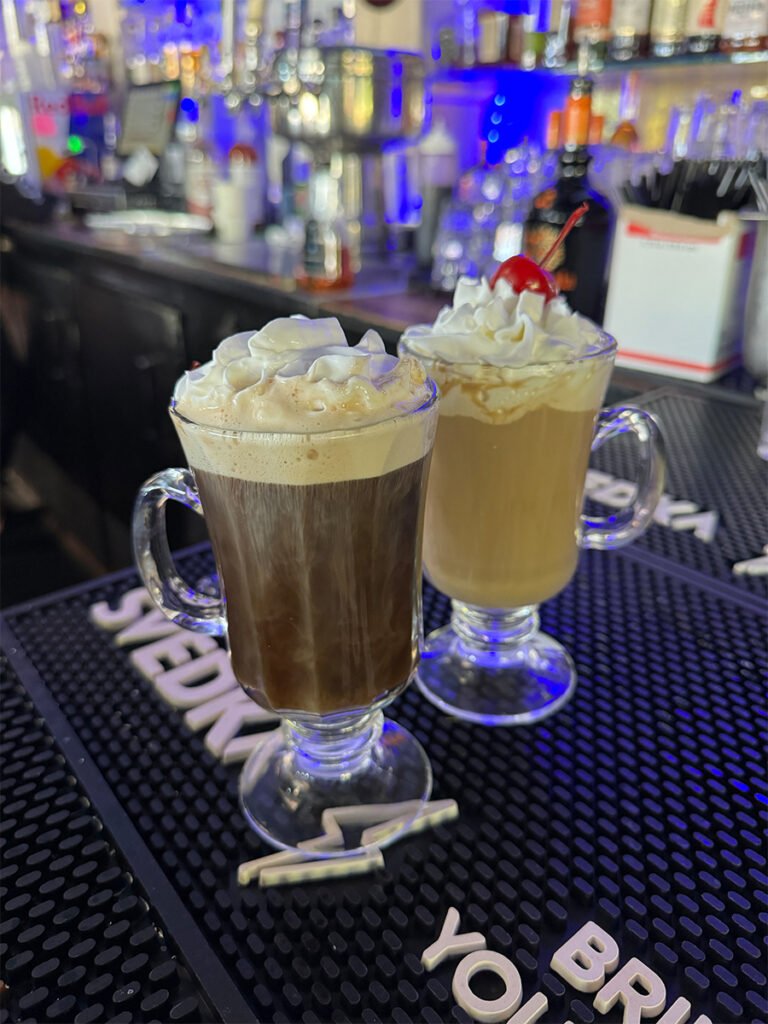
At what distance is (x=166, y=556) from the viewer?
652 millimetres

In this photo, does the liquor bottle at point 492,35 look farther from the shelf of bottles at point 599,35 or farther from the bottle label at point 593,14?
the bottle label at point 593,14

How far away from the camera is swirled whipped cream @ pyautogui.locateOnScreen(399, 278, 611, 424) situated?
656 millimetres

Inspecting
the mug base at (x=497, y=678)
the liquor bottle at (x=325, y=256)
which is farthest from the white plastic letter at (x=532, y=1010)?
the liquor bottle at (x=325, y=256)

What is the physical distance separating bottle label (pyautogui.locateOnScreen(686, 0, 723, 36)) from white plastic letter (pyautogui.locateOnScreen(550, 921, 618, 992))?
1976mm

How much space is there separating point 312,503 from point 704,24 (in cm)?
186

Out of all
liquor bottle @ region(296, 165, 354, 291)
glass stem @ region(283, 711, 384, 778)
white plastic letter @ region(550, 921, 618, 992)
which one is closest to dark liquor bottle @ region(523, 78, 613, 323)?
liquor bottle @ region(296, 165, 354, 291)

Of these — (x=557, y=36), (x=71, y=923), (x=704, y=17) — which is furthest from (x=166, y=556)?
(x=557, y=36)

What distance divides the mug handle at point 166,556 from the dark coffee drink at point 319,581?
0.03 metres

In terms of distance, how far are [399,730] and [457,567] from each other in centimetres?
16

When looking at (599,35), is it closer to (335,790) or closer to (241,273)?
(241,273)

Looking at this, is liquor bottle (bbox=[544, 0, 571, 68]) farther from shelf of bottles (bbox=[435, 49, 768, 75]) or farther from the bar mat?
the bar mat

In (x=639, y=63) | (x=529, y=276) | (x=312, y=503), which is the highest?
(x=639, y=63)

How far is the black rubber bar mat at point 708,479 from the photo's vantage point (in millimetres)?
959

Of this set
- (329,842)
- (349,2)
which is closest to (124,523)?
(349,2)
